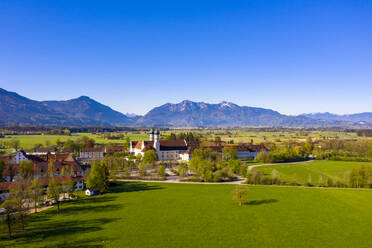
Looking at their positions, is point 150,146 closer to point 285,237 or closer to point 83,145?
point 83,145

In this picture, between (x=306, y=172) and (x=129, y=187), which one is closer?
(x=129, y=187)

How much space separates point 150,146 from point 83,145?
112 ft

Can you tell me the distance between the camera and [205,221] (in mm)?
35469

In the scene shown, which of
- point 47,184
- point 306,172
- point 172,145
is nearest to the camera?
point 47,184

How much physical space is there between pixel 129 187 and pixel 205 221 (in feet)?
86.5

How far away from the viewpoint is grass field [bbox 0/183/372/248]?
2934 cm

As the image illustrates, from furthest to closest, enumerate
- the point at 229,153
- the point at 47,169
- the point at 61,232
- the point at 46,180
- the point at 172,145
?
1. the point at 172,145
2. the point at 229,153
3. the point at 47,169
4. the point at 46,180
5. the point at 61,232

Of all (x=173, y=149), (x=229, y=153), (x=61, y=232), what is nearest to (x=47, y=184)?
(x=61, y=232)

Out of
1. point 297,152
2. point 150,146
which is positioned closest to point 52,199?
point 150,146

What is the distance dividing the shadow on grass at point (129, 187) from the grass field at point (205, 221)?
1932mm

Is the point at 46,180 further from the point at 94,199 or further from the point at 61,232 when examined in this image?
the point at 61,232

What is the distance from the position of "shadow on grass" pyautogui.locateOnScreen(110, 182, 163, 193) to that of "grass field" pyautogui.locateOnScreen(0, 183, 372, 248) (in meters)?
1.93

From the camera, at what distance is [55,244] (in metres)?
28.2

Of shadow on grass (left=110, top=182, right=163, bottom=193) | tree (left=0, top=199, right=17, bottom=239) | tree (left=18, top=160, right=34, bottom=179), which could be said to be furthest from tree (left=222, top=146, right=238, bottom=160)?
tree (left=0, top=199, right=17, bottom=239)
